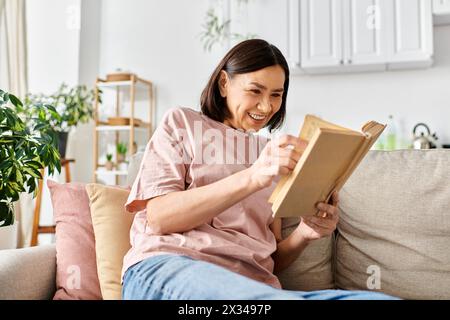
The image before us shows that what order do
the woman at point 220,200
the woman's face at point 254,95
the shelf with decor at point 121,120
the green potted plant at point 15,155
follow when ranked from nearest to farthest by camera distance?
1. the woman at point 220,200
2. the woman's face at point 254,95
3. the green potted plant at point 15,155
4. the shelf with decor at point 121,120

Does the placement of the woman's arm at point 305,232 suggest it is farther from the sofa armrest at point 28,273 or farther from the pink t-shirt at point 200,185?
the sofa armrest at point 28,273

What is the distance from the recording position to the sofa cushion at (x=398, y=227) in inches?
54.3

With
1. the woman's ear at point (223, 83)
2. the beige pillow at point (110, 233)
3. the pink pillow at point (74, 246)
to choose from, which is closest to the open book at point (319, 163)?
the woman's ear at point (223, 83)

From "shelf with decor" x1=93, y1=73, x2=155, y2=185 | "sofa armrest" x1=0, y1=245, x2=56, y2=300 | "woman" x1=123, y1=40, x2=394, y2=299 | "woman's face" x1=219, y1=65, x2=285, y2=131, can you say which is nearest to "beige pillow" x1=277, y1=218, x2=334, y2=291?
"woman" x1=123, y1=40, x2=394, y2=299

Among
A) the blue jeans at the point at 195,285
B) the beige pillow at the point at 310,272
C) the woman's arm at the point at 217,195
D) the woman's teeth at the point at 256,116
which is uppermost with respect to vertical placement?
the woman's teeth at the point at 256,116

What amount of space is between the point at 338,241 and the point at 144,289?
77cm

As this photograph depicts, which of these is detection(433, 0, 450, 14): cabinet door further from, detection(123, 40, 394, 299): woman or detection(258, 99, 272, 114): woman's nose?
detection(258, 99, 272, 114): woman's nose

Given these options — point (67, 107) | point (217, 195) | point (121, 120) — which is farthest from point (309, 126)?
point (121, 120)

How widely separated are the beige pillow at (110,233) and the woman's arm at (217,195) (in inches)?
11.0

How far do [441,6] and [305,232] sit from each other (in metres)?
2.62

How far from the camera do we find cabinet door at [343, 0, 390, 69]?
10.8 feet

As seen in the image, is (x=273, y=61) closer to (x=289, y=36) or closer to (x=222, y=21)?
(x=289, y=36)

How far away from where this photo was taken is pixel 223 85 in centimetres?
134

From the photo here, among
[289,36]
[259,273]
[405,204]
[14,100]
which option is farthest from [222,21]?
[259,273]
